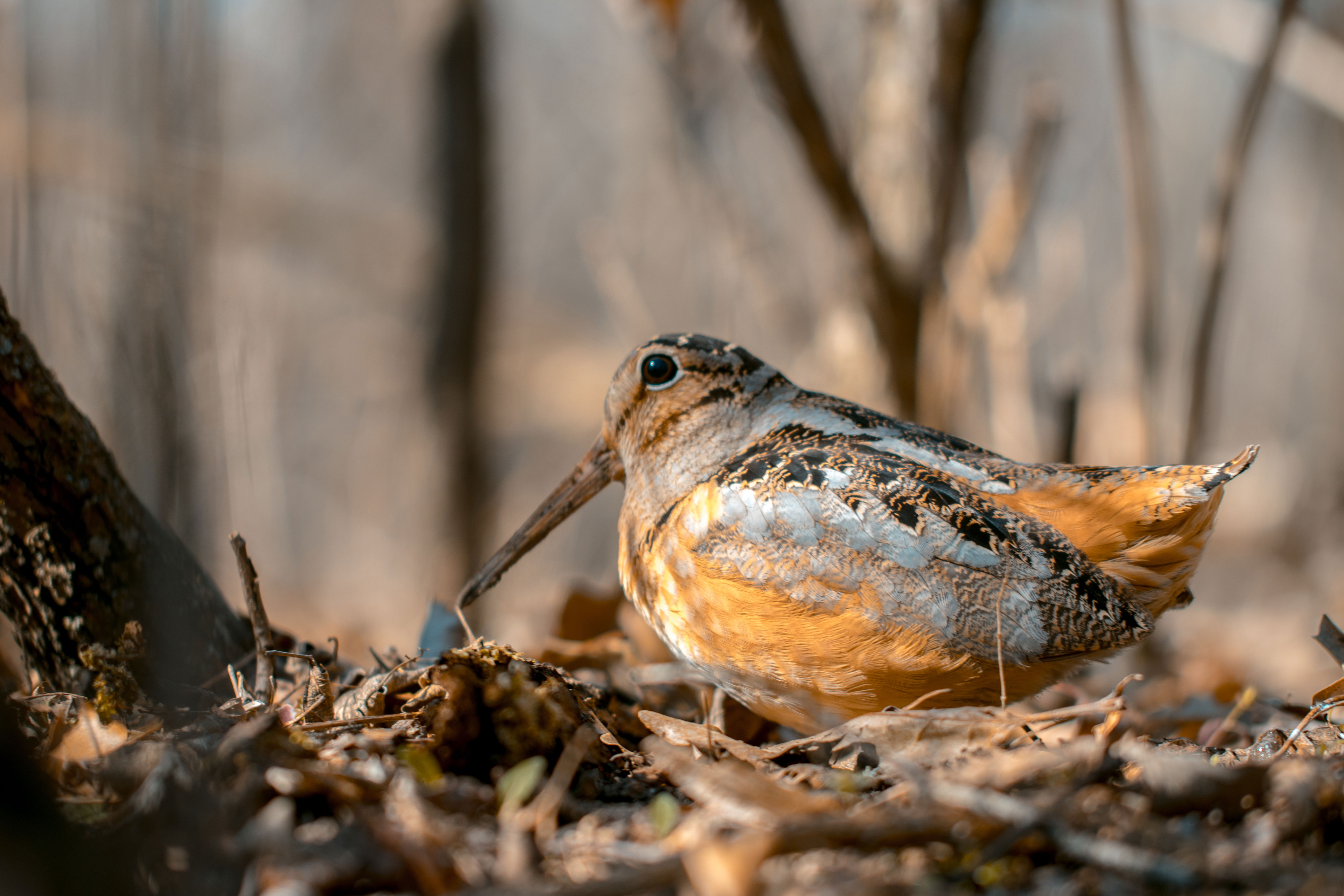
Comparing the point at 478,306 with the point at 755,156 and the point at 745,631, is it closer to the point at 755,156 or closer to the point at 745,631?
the point at 755,156

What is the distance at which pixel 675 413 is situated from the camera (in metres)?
2.63

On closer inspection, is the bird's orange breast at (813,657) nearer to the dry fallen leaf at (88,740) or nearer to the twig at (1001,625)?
the twig at (1001,625)

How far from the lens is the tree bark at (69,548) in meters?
1.87

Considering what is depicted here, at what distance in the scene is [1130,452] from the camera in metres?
4.28

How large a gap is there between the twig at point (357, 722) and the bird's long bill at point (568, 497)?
0.93 m

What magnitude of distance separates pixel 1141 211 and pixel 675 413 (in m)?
2.25

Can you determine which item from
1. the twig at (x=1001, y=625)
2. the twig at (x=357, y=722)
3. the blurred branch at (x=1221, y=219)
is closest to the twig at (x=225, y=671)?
the twig at (x=357, y=722)

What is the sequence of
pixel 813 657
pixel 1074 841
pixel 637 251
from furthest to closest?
pixel 637 251 < pixel 813 657 < pixel 1074 841

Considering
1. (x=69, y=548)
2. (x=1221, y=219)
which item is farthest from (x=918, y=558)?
(x=1221, y=219)

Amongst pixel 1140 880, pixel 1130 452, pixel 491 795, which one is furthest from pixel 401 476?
pixel 1140 880

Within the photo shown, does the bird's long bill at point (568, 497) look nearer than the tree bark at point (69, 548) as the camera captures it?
No

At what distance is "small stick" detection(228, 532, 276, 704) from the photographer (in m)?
1.90

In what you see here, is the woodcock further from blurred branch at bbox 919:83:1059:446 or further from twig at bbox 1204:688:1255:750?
blurred branch at bbox 919:83:1059:446

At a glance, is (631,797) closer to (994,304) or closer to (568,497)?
(568,497)
